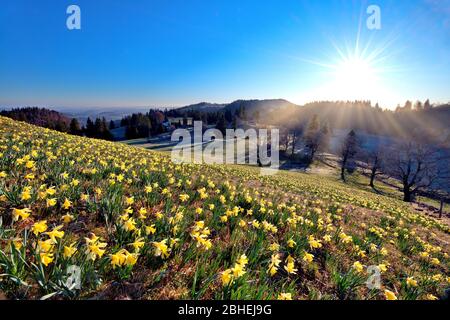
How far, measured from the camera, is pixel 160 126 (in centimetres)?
10175

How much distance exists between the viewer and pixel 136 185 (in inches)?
218

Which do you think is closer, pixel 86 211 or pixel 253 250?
pixel 253 250

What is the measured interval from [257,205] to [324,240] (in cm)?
184

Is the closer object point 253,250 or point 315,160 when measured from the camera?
point 253,250
